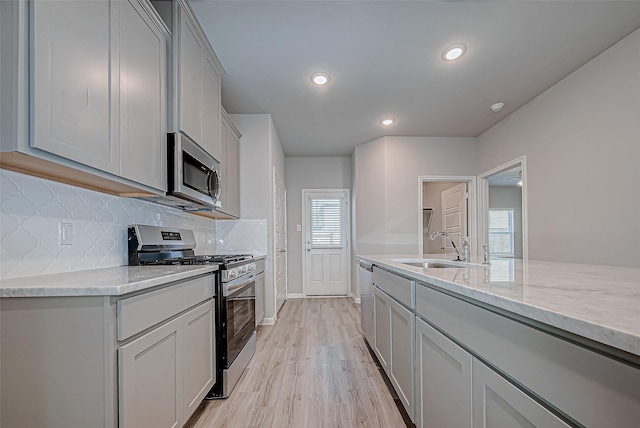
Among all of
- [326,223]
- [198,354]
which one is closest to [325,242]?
[326,223]

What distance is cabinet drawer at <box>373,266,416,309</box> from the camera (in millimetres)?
1696

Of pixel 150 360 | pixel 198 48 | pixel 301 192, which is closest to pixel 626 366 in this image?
pixel 150 360

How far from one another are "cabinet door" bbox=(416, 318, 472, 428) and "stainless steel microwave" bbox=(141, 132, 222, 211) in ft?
5.34

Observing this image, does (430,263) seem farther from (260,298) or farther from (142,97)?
(142,97)

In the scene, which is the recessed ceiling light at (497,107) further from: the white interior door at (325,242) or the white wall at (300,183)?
the white interior door at (325,242)

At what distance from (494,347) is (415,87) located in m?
2.95

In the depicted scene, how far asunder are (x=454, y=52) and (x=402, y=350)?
234 cm

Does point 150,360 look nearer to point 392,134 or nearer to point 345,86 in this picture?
point 345,86

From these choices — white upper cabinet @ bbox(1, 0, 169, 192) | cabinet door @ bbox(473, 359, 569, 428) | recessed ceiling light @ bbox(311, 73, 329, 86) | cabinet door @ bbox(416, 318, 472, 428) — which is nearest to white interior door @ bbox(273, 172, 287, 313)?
recessed ceiling light @ bbox(311, 73, 329, 86)

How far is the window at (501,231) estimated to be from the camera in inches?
323

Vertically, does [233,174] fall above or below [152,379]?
above

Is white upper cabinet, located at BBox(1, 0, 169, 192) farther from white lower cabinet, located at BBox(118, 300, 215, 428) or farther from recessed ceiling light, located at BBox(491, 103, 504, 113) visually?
recessed ceiling light, located at BBox(491, 103, 504, 113)

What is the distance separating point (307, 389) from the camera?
7.53 ft

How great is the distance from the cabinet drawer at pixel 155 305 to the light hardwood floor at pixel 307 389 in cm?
78
